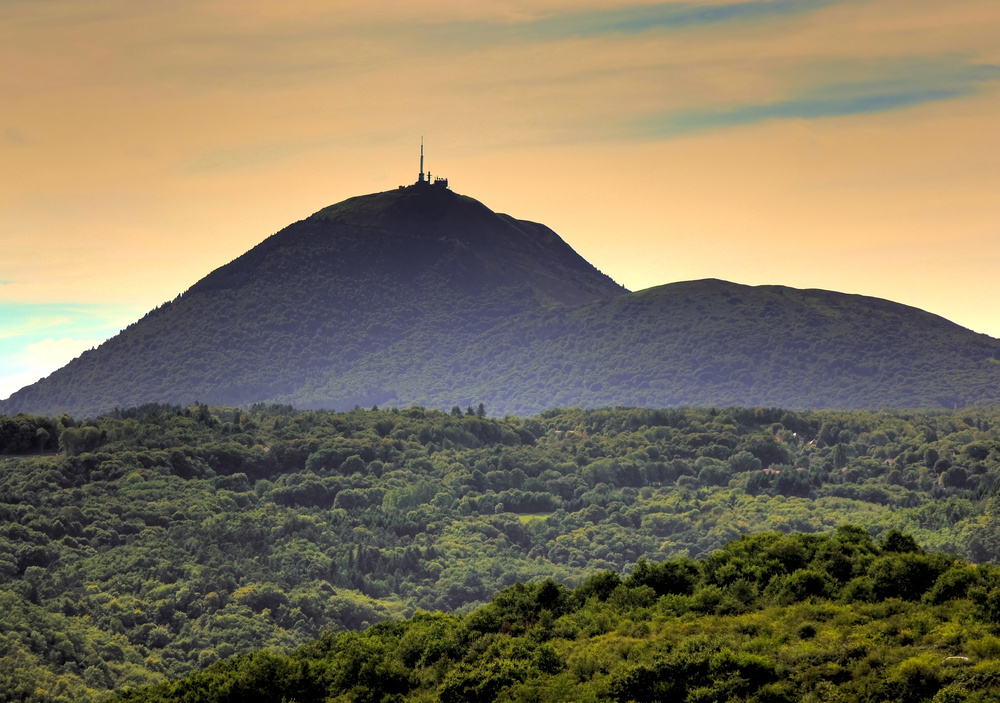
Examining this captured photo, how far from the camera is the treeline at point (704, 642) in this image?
5750 centimetres

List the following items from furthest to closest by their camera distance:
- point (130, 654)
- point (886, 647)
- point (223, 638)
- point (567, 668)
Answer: point (223, 638) < point (130, 654) < point (567, 668) < point (886, 647)

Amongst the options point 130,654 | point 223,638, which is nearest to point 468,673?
point 130,654

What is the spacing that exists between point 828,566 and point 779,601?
4313 mm

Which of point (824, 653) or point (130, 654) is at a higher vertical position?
point (824, 653)

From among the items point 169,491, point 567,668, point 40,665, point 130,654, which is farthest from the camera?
point 169,491

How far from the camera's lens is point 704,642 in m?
62.6

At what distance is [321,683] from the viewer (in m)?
69.8

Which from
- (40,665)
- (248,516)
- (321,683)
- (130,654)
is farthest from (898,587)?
(248,516)

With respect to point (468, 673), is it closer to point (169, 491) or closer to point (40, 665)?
point (40, 665)

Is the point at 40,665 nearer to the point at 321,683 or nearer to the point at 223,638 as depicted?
the point at 223,638

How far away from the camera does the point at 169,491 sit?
629ft

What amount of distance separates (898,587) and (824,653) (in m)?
10.7

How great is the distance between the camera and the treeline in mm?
57500

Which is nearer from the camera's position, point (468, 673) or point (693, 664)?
point (693, 664)
